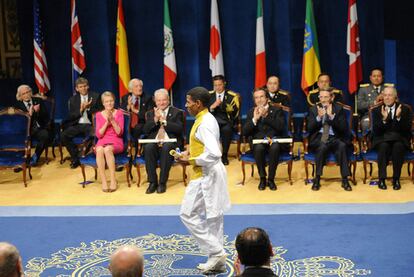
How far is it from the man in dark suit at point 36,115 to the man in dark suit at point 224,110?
2.73m

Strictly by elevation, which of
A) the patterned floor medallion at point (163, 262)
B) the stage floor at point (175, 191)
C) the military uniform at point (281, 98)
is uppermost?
the military uniform at point (281, 98)

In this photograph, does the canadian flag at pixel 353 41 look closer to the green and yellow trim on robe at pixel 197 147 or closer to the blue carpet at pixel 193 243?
the blue carpet at pixel 193 243

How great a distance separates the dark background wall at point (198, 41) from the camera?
38.7 feet

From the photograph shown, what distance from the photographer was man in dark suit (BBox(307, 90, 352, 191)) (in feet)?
30.1

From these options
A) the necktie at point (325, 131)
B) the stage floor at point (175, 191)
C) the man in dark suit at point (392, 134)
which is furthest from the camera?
the necktie at point (325, 131)

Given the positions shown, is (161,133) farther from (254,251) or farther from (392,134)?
(254,251)

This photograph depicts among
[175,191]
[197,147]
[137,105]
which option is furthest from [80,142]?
[197,147]

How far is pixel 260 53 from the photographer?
1178 centimetres

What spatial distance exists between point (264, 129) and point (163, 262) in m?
3.42

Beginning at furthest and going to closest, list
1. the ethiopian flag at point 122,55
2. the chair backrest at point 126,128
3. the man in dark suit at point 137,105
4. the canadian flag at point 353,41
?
1. the ethiopian flag at point 122,55
2. the canadian flag at point 353,41
3. the man in dark suit at point 137,105
4. the chair backrest at point 126,128

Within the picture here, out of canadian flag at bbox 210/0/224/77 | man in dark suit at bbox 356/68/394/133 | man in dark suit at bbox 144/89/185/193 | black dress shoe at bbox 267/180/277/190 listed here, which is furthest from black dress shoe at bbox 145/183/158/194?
man in dark suit at bbox 356/68/394/133

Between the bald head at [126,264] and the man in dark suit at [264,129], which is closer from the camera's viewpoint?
the bald head at [126,264]

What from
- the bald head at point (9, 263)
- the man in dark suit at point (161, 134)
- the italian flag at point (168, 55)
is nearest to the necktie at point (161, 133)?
the man in dark suit at point (161, 134)

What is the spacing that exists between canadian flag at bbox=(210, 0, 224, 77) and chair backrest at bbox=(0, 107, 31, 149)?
3280 millimetres
